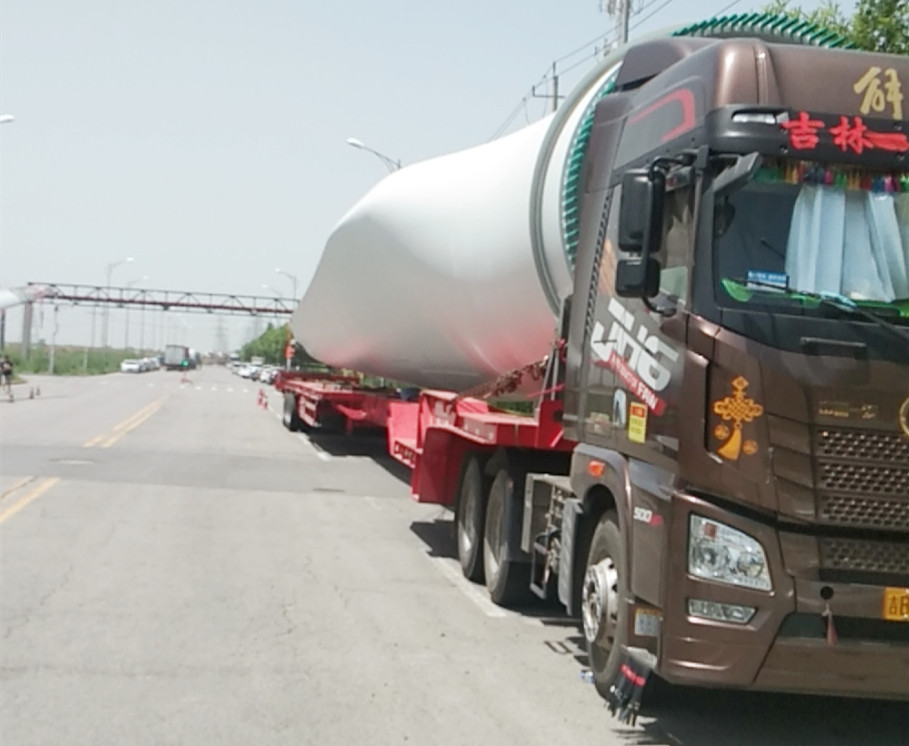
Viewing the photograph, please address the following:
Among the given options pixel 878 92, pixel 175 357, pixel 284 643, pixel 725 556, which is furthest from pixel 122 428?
pixel 175 357

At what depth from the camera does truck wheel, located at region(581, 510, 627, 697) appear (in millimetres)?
6508

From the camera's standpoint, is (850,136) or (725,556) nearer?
(725,556)

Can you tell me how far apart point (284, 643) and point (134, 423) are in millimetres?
22895

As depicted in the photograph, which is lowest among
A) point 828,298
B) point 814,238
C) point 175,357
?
point 175,357

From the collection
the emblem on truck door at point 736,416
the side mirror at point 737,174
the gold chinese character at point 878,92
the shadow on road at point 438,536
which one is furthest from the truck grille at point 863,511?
the shadow on road at point 438,536

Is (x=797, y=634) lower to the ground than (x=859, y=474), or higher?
lower

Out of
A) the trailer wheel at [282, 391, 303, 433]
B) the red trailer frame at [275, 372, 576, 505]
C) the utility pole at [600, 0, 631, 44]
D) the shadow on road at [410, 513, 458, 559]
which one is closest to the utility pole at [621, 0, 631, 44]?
the utility pole at [600, 0, 631, 44]

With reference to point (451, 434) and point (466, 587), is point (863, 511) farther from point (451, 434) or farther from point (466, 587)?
point (451, 434)

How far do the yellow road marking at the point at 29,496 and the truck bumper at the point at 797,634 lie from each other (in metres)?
9.31

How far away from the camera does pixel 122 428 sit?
28.1 meters

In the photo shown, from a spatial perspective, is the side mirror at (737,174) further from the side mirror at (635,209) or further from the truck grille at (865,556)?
the truck grille at (865,556)

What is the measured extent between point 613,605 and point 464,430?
3939 mm

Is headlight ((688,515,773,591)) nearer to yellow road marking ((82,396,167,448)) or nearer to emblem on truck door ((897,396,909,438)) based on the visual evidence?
emblem on truck door ((897,396,909,438))

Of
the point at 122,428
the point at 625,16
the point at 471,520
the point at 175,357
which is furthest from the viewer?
the point at 175,357
